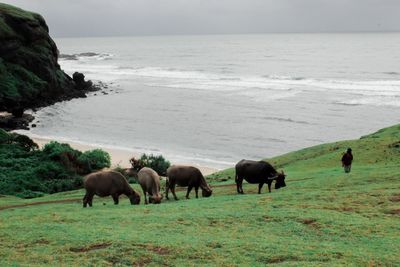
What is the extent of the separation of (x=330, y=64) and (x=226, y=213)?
161859 millimetres

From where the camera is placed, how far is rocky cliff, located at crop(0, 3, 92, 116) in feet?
292

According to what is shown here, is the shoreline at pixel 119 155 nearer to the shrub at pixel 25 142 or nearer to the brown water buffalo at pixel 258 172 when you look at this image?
the shrub at pixel 25 142

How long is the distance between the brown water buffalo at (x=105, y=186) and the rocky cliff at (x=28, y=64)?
6498 centimetres

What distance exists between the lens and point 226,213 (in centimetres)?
1872

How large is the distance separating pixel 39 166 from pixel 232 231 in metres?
28.3

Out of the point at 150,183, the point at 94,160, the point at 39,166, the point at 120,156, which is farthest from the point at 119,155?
the point at 150,183

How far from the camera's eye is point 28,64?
319 ft

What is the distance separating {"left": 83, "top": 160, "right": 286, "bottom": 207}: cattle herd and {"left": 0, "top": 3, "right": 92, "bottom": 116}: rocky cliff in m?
64.7

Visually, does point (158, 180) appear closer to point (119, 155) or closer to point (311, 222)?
point (311, 222)

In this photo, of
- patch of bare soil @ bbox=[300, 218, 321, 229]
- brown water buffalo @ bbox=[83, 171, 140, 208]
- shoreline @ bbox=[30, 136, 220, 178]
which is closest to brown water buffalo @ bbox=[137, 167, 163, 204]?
brown water buffalo @ bbox=[83, 171, 140, 208]

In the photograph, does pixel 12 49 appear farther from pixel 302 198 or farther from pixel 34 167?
pixel 302 198

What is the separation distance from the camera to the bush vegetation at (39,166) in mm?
36750

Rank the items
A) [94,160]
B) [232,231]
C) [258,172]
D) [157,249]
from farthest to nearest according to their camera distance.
Answer: [94,160], [258,172], [232,231], [157,249]

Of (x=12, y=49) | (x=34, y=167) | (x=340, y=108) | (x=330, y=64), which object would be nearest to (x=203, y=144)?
(x=34, y=167)
